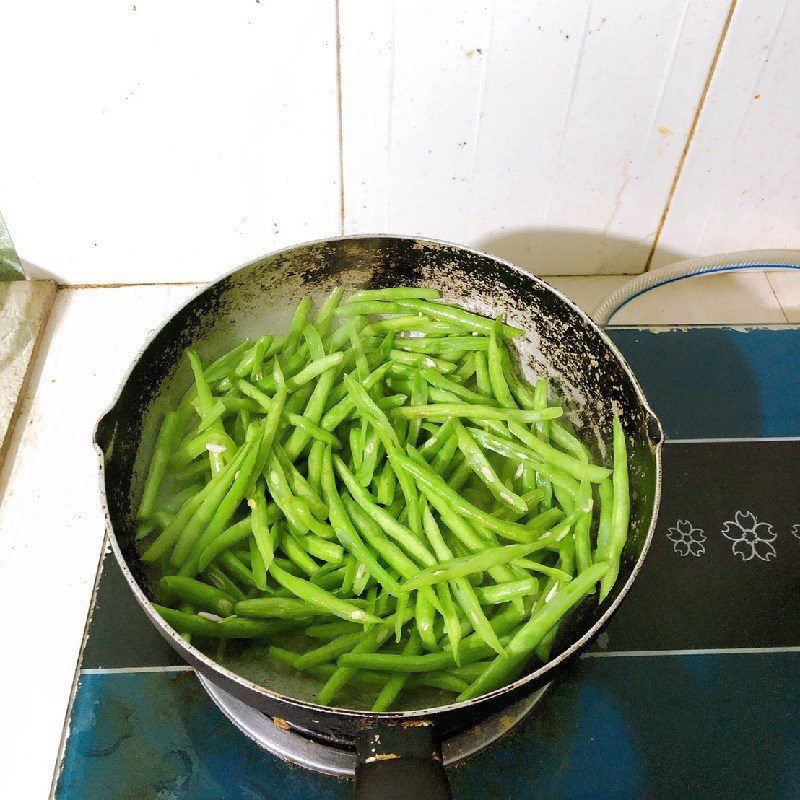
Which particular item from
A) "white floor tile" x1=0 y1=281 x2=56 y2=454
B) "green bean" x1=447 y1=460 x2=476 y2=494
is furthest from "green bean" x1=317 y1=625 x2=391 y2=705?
"white floor tile" x1=0 y1=281 x2=56 y2=454

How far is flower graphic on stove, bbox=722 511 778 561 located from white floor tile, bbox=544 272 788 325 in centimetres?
47

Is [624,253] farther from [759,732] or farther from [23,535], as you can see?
[23,535]

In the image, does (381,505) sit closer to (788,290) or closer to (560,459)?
(560,459)

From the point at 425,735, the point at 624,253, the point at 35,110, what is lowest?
the point at 624,253

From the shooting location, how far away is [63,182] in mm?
1344

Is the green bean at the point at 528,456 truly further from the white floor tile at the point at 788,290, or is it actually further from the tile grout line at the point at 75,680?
the white floor tile at the point at 788,290

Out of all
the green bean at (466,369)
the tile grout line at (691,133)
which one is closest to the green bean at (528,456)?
the green bean at (466,369)

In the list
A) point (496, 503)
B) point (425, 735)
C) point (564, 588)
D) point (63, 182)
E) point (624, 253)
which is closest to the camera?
point (425, 735)

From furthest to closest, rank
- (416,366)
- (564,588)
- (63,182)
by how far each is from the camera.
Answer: (63,182), (416,366), (564,588)

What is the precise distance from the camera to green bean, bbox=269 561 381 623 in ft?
2.78

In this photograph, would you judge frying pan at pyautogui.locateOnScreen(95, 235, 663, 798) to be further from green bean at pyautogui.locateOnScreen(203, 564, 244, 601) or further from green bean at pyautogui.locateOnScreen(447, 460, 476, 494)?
green bean at pyautogui.locateOnScreen(447, 460, 476, 494)

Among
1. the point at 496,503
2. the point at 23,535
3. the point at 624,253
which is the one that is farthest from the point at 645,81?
the point at 23,535

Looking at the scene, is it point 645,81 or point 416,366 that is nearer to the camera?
point 416,366

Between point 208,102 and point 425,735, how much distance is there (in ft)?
3.36
